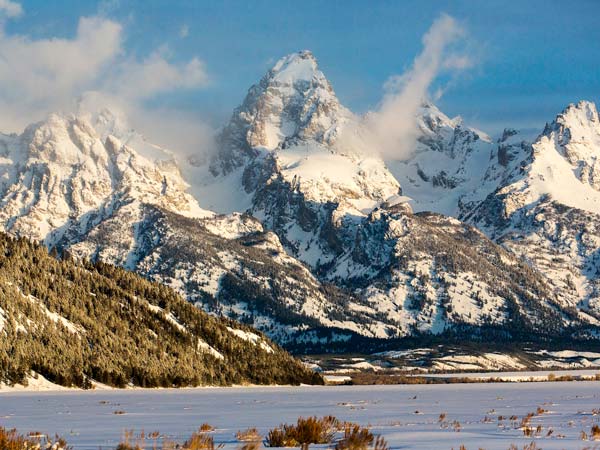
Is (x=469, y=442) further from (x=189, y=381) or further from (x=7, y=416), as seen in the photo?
(x=189, y=381)

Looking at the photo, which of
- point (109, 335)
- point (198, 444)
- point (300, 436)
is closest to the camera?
point (198, 444)

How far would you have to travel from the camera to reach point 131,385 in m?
134

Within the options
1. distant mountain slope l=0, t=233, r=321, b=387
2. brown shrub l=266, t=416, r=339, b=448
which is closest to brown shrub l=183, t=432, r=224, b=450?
brown shrub l=266, t=416, r=339, b=448

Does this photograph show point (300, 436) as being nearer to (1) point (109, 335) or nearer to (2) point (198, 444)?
(2) point (198, 444)

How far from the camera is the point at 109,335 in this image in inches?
5842

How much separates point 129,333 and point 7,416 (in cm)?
10484

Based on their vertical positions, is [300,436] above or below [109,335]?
below

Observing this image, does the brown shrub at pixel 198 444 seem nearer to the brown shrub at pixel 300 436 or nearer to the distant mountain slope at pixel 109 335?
the brown shrub at pixel 300 436

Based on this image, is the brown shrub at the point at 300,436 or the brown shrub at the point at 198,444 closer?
the brown shrub at the point at 198,444

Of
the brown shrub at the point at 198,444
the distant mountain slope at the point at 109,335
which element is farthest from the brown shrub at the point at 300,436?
the distant mountain slope at the point at 109,335

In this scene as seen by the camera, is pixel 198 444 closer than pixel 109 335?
Yes

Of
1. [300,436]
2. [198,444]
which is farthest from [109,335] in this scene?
[198,444]

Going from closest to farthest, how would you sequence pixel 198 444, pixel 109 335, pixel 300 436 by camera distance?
1. pixel 198 444
2. pixel 300 436
3. pixel 109 335

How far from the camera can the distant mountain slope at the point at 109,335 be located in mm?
130125
